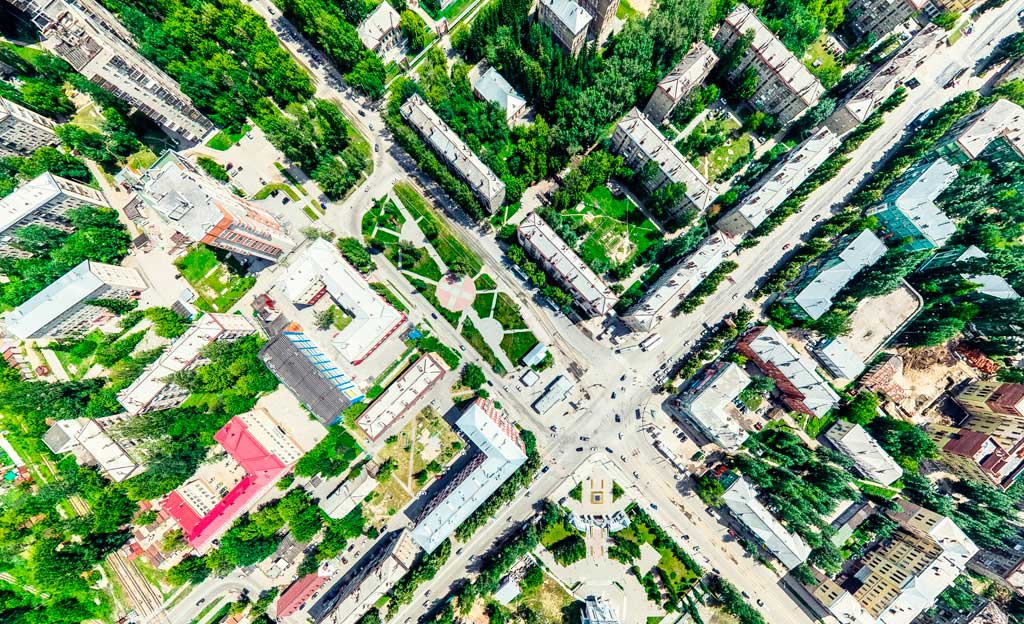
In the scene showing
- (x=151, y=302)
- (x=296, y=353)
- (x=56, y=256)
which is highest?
(x=56, y=256)

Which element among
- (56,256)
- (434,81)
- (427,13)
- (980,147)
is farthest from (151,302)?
(980,147)

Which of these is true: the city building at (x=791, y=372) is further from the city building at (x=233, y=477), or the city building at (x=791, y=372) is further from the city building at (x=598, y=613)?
the city building at (x=233, y=477)

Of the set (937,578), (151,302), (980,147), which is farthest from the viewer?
(151,302)

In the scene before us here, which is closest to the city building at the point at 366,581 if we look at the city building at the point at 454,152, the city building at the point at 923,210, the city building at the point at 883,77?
the city building at the point at 454,152

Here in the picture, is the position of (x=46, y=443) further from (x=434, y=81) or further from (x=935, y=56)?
(x=935, y=56)

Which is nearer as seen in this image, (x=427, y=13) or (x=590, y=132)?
(x=590, y=132)

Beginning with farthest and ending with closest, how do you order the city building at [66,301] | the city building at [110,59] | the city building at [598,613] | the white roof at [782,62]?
the city building at [110,59] → the white roof at [782,62] → the city building at [66,301] → the city building at [598,613]

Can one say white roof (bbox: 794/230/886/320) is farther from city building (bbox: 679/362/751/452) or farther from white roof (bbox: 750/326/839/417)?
city building (bbox: 679/362/751/452)
